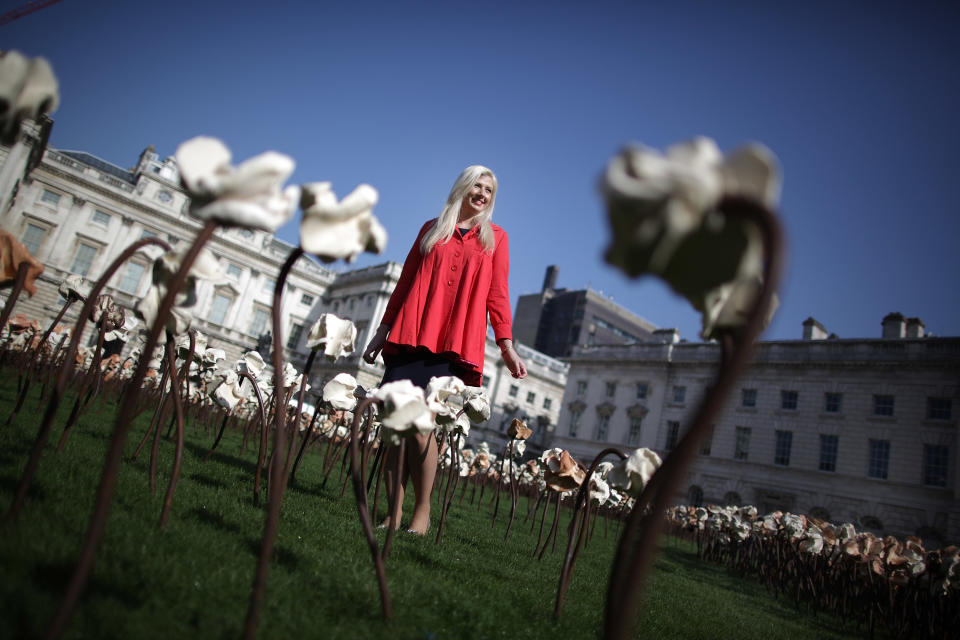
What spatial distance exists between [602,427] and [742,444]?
1014cm

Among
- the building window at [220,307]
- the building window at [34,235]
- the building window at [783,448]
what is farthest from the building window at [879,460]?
the building window at [34,235]

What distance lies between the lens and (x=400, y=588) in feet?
6.84

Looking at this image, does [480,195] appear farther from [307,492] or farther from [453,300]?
[307,492]

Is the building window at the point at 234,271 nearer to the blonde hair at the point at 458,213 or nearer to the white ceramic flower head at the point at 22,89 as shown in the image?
the blonde hair at the point at 458,213

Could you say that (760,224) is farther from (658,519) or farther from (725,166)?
(658,519)

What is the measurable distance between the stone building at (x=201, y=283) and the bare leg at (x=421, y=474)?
1304 inches

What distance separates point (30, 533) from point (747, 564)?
31.9 feet

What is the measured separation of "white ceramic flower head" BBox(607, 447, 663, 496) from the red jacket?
5.60 feet

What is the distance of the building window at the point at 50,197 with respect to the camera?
3812cm

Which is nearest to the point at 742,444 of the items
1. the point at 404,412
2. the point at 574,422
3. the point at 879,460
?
the point at 879,460

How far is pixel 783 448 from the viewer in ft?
96.5

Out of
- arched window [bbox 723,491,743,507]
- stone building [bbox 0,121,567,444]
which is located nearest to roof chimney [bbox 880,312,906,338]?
arched window [bbox 723,491,743,507]

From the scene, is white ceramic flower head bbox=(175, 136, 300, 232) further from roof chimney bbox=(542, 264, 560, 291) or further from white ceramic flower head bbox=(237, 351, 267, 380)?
roof chimney bbox=(542, 264, 560, 291)

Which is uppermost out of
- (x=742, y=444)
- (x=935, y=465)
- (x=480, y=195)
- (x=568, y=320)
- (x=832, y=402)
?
(x=568, y=320)
